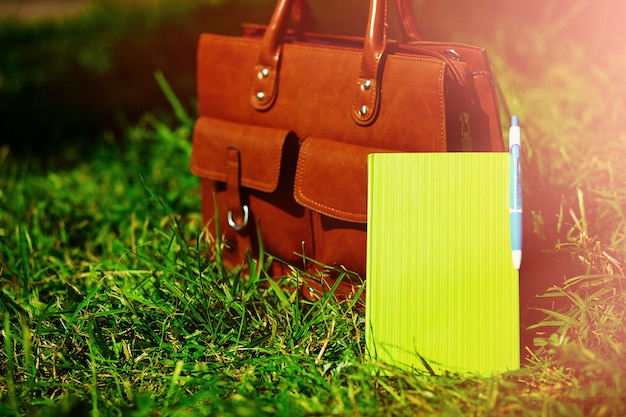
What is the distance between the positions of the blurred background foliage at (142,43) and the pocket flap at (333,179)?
1.99 metres

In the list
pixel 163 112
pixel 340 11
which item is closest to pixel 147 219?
Result: pixel 163 112

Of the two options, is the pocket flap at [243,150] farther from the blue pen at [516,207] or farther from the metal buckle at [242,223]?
the blue pen at [516,207]

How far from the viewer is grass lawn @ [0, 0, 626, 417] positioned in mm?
1559

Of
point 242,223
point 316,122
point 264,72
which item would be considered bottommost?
point 242,223

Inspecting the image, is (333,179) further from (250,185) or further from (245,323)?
(245,323)

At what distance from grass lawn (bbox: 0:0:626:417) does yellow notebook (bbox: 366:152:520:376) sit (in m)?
0.07

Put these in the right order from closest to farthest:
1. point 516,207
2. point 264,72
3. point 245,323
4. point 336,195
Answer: point 516,207, point 245,323, point 336,195, point 264,72

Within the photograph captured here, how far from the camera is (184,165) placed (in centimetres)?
308

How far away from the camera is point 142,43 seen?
513cm

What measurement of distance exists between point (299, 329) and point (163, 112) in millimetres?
A: 2597

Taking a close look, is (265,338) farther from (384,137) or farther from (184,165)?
(184,165)

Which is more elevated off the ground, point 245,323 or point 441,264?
point 441,264

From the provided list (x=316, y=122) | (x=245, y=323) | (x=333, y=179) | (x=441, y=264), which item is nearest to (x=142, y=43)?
(x=316, y=122)

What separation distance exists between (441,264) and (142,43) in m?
3.94
